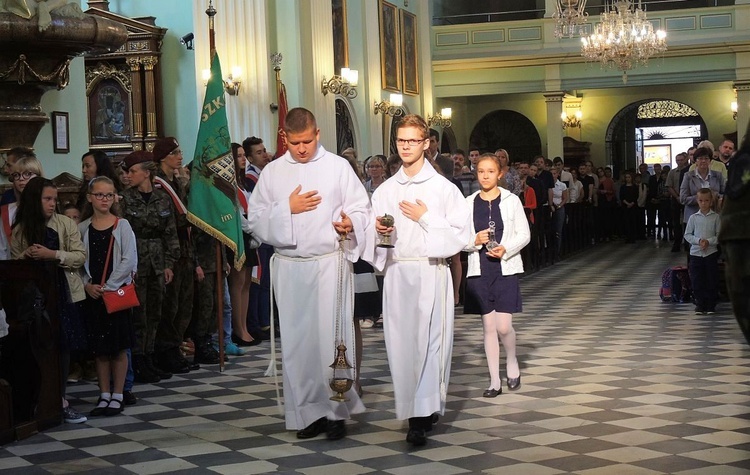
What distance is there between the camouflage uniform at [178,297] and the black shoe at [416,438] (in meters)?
3.23

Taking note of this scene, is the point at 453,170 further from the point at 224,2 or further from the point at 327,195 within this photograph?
the point at 327,195

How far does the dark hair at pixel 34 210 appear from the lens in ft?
23.2

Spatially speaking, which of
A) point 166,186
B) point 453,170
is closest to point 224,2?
point 453,170

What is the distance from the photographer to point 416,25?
88.3 ft

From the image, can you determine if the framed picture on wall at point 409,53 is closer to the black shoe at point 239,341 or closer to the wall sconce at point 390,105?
the wall sconce at point 390,105

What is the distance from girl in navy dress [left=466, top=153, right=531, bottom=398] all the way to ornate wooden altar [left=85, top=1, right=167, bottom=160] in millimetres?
12414

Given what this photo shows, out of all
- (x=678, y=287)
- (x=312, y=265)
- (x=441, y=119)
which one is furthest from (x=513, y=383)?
(x=441, y=119)

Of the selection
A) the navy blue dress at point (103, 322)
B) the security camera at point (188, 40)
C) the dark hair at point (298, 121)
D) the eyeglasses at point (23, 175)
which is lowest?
the navy blue dress at point (103, 322)

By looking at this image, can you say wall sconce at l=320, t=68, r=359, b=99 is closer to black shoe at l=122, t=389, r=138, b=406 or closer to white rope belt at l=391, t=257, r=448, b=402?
black shoe at l=122, t=389, r=138, b=406

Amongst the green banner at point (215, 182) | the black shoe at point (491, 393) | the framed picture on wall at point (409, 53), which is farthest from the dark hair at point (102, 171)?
the framed picture on wall at point (409, 53)

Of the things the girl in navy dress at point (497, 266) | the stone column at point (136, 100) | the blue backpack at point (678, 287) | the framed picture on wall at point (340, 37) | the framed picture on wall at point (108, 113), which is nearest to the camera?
the girl in navy dress at point (497, 266)

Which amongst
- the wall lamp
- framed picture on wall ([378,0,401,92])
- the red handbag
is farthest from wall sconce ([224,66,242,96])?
the red handbag

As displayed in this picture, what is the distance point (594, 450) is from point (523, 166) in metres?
12.5

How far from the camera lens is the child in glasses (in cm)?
730
